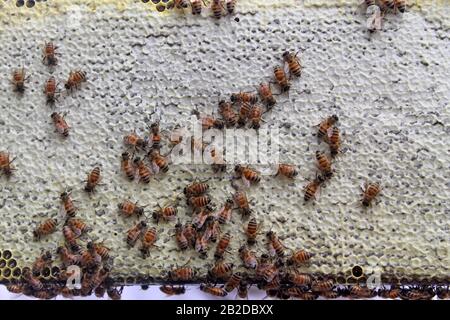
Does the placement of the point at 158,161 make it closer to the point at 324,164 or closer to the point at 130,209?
the point at 130,209

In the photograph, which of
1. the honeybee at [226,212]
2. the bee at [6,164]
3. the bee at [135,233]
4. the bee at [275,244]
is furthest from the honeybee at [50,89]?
the bee at [275,244]

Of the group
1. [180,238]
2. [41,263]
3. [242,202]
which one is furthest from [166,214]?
[41,263]

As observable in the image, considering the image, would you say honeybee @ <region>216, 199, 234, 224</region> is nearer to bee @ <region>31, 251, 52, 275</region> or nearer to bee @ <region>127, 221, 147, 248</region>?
bee @ <region>127, 221, 147, 248</region>

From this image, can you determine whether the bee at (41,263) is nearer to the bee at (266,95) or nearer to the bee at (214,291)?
the bee at (214,291)

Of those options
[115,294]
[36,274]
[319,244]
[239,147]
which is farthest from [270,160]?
[36,274]

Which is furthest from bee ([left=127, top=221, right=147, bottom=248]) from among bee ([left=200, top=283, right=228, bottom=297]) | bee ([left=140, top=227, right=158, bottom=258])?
bee ([left=200, top=283, right=228, bottom=297])

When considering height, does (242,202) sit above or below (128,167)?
below
